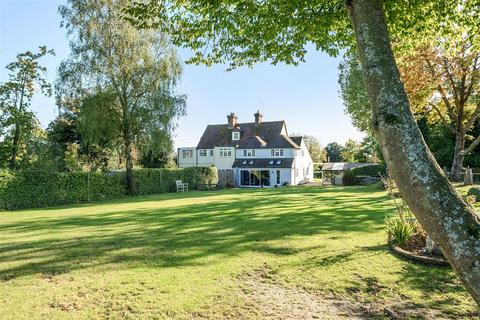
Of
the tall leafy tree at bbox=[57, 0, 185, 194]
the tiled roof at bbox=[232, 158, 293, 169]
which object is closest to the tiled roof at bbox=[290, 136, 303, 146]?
the tiled roof at bbox=[232, 158, 293, 169]

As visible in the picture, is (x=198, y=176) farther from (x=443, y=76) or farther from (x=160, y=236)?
(x=160, y=236)

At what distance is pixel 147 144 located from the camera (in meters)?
27.6

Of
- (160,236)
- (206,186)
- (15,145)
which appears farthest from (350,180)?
(15,145)

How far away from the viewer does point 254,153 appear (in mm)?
46344

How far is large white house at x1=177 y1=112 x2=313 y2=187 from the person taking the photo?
44.4m

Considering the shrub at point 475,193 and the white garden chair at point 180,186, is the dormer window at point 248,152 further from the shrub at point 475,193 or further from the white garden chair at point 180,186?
the shrub at point 475,193

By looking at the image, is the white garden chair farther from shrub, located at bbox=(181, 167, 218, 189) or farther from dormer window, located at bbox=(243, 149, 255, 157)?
dormer window, located at bbox=(243, 149, 255, 157)

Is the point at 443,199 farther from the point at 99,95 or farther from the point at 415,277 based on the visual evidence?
the point at 99,95

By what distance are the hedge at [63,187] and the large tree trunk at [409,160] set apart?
76.2 ft

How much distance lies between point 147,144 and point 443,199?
26632 mm

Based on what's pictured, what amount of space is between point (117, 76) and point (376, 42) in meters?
26.2

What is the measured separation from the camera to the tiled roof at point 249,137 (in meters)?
45.8

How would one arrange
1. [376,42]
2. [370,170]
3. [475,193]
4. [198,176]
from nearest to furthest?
[376,42] < [475,193] < [198,176] < [370,170]

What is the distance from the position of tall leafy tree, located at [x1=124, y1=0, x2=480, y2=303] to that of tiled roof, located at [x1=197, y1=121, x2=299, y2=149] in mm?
36798
